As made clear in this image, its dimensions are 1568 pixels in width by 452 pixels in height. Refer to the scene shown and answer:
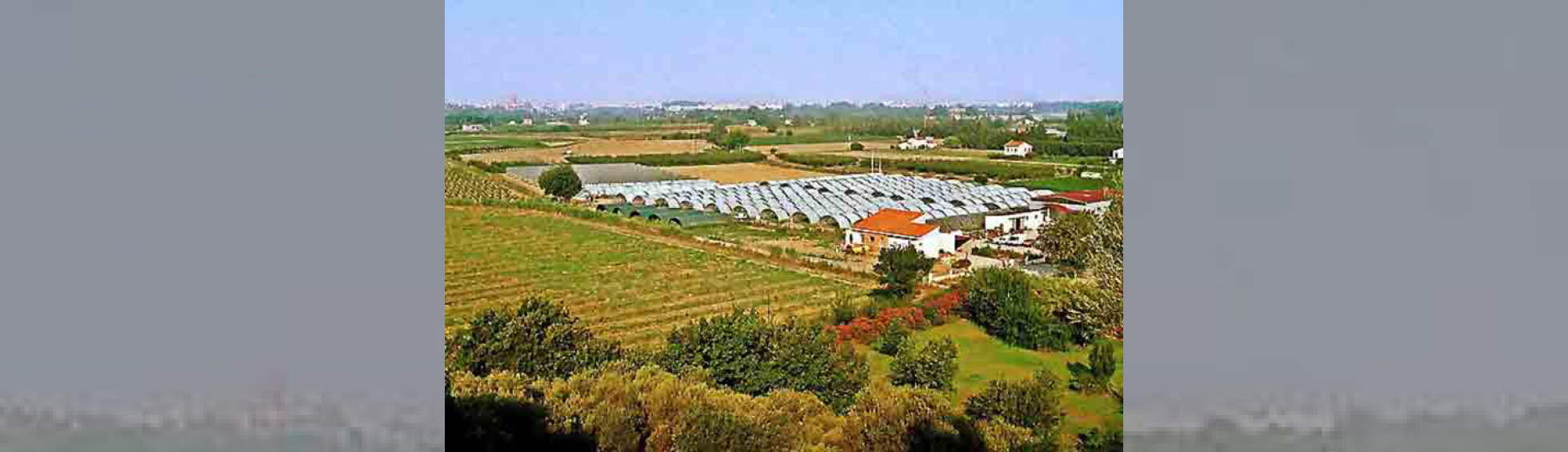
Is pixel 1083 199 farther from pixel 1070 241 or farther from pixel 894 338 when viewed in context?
pixel 894 338

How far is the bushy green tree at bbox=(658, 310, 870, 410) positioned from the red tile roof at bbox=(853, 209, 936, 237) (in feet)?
1.51

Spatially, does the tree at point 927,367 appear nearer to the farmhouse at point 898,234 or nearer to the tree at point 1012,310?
the tree at point 1012,310

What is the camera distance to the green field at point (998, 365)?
3.61m

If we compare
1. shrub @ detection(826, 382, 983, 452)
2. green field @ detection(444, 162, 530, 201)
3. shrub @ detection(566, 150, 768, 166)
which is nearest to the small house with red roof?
shrub @ detection(826, 382, 983, 452)

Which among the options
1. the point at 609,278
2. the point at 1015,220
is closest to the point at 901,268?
the point at 1015,220

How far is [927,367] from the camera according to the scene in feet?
12.0

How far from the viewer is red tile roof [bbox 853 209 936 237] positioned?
374 cm

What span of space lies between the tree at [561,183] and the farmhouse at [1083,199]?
1.77 m

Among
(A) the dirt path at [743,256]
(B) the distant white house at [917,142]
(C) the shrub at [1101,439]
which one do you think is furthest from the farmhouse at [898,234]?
(C) the shrub at [1101,439]

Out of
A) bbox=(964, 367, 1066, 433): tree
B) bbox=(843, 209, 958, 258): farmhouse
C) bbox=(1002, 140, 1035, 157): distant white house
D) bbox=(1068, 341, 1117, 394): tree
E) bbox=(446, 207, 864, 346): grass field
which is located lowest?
bbox=(964, 367, 1066, 433): tree

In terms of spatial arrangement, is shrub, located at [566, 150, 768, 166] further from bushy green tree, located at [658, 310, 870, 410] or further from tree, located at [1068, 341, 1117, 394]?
tree, located at [1068, 341, 1117, 394]

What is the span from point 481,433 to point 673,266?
35.2 inches
